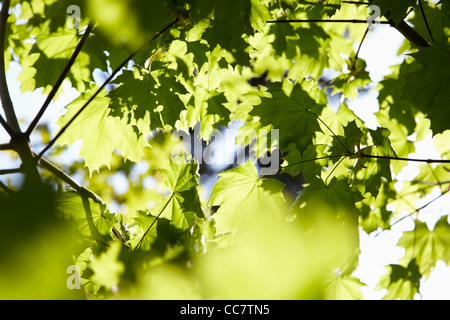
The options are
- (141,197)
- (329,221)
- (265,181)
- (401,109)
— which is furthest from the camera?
(141,197)

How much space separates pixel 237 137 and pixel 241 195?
0.48 meters

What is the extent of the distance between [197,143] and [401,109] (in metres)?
1.80

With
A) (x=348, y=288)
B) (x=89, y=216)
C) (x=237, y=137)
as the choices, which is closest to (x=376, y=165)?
(x=348, y=288)

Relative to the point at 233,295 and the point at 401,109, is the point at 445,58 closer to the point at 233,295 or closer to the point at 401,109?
A: the point at 401,109

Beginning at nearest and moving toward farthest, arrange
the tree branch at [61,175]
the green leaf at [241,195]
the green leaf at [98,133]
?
the tree branch at [61,175] < the green leaf at [241,195] < the green leaf at [98,133]

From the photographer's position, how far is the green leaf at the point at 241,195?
1774 millimetres

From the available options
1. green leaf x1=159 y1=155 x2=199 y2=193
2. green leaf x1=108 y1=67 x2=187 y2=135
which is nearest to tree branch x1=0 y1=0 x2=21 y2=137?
green leaf x1=108 y1=67 x2=187 y2=135

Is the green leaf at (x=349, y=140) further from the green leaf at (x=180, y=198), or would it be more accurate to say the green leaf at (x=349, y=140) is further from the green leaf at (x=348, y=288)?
the green leaf at (x=180, y=198)

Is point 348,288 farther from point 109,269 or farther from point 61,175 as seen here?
point 61,175

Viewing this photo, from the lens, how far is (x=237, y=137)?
7.18ft

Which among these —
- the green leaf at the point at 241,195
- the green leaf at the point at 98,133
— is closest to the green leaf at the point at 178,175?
the green leaf at the point at 241,195

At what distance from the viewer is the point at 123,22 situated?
121 centimetres

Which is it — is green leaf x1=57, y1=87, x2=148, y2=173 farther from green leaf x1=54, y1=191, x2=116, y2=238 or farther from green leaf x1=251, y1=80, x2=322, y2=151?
green leaf x1=251, y1=80, x2=322, y2=151

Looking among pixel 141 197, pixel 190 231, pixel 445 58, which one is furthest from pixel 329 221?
pixel 141 197
